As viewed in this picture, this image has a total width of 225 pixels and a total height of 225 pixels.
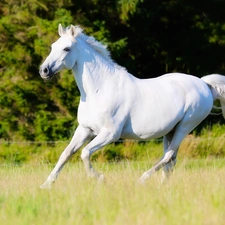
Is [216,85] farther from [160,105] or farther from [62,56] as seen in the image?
[62,56]

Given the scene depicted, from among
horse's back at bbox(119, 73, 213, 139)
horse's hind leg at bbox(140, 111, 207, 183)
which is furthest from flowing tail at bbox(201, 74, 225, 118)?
horse's hind leg at bbox(140, 111, 207, 183)

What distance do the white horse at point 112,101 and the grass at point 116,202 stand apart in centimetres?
54

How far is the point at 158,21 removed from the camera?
2197cm

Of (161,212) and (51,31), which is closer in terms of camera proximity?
(161,212)

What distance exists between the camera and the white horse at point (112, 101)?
916 centimetres

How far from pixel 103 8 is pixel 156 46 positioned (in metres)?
2.41

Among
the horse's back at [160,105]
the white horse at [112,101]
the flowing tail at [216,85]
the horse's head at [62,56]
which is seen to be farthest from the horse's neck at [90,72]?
the flowing tail at [216,85]

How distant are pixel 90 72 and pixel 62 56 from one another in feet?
1.42

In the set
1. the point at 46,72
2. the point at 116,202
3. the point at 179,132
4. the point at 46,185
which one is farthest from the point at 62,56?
the point at 116,202

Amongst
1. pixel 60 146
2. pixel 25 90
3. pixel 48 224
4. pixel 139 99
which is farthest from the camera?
pixel 25 90

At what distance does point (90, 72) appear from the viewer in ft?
31.0

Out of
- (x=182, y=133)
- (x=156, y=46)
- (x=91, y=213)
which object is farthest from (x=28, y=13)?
(x=91, y=213)

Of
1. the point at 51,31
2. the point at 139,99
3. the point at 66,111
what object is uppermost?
the point at 139,99

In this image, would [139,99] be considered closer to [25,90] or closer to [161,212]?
[161,212]
